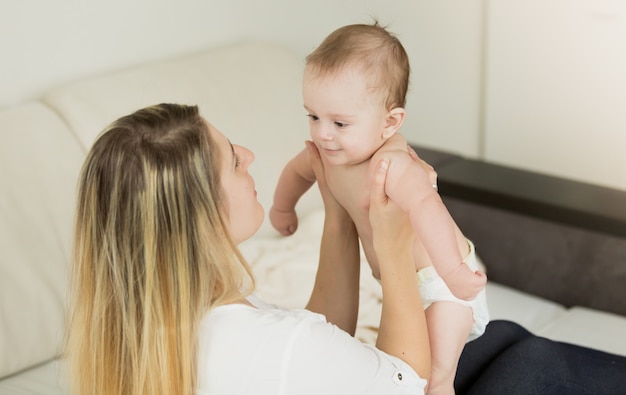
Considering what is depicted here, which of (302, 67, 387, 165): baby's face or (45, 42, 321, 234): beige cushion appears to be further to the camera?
(45, 42, 321, 234): beige cushion

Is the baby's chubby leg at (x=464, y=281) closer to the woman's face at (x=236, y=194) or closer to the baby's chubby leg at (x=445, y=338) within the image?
the baby's chubby leg at (x=445, y=338)

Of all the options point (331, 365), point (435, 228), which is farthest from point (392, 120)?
point (331, 365)

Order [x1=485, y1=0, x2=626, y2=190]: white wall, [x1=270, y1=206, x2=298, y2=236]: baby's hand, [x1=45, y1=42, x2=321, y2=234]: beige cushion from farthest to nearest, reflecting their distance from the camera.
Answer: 1. [x1=485, y1=0, x2=626, y2=190]: white wall
2. [x1=45, y1=42, x2=321, y2=234]: beige cushion
3. [x1=270, y1=206, x2=298, y2=236]: baby's hand

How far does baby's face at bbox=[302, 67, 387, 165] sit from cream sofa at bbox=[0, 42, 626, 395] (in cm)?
62

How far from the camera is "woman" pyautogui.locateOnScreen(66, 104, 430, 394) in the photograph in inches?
45.6

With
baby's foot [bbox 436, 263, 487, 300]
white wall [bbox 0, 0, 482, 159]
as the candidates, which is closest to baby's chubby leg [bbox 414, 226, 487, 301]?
baby's foot [bbox 436, 263, 487, 300]

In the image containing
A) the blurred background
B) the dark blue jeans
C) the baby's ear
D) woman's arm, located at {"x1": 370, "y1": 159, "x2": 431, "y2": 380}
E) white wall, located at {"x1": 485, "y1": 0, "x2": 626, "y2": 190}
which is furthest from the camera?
white wall, located at {"x1": 485, "y1": 0, "x2": 626, "y2": 190}

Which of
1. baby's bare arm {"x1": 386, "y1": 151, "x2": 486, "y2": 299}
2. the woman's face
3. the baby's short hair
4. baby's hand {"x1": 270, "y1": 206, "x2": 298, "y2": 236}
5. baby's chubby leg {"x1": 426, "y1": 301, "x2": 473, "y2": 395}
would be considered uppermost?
the baby's short hair

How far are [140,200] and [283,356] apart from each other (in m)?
0.28

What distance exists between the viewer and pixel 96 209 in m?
1.17

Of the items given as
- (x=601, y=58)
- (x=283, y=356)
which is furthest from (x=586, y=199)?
(x=283, y=356)

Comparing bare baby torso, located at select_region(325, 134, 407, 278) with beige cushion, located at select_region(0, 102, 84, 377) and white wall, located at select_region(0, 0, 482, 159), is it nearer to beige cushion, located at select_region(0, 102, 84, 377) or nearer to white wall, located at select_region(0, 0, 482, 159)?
beige cushion, located at select_region(0, 102, 84, 377)

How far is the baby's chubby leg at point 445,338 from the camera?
4.83 feet

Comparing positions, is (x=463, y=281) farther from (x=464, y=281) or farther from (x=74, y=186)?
(x=74, y=186)
